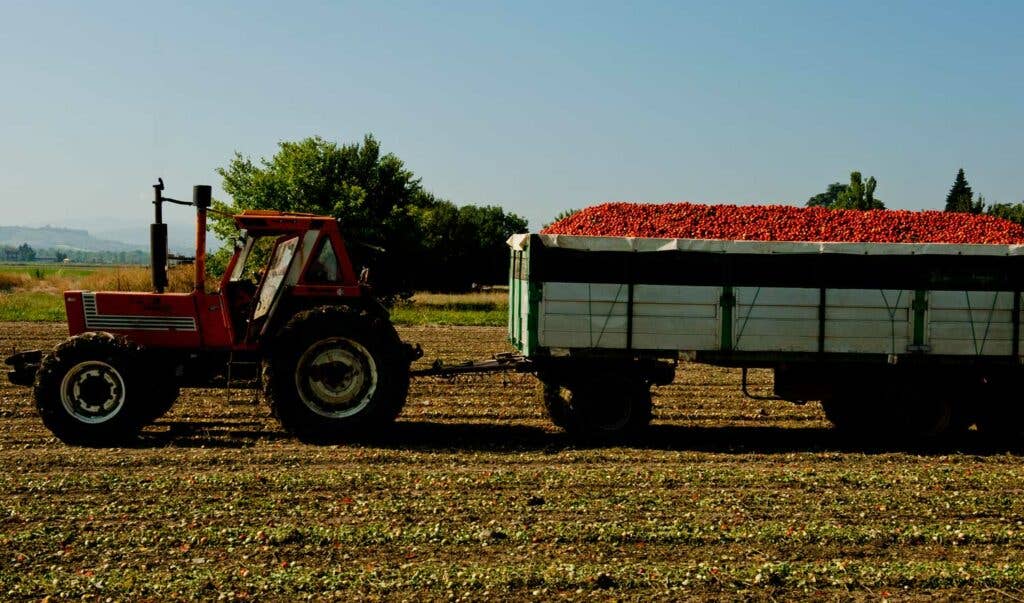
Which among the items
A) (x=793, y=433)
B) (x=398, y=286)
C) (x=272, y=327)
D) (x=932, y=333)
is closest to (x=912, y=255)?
(x=932, y=333)

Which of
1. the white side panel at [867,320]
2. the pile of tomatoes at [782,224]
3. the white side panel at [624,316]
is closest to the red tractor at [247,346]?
the white side panel at [624,316]

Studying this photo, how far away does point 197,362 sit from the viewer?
37.0 ft

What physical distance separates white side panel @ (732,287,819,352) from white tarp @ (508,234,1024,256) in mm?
460

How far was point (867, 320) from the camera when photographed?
10.9 metres

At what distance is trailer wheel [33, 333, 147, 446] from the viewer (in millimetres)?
10523

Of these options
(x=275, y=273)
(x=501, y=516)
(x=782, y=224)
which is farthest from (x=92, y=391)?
(x=782, y=224)

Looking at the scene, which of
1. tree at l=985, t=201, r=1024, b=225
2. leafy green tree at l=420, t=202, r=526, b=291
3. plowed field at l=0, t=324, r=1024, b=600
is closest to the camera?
plowed field at l=0, t=324, r=1024, b=600

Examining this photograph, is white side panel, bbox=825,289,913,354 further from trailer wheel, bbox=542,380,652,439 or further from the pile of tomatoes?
trailer wheel, bbox=542,380,652,439

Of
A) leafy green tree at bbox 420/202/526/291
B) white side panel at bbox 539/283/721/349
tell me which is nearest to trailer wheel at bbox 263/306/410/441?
white side panel at bbox 539/283/721/349

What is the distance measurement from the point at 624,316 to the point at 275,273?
159 inches

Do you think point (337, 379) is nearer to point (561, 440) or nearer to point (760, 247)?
point (561, 440)

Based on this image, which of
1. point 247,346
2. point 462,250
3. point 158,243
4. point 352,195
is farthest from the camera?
point 462,250

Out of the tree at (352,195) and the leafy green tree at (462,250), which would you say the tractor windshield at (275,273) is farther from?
the leafy green tree at (462,250)

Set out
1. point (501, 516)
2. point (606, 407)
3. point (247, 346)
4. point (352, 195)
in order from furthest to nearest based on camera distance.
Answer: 1. point (352, 195)
2. point (606, 407)
3. point (247, 346)
4. point (501, 516)
